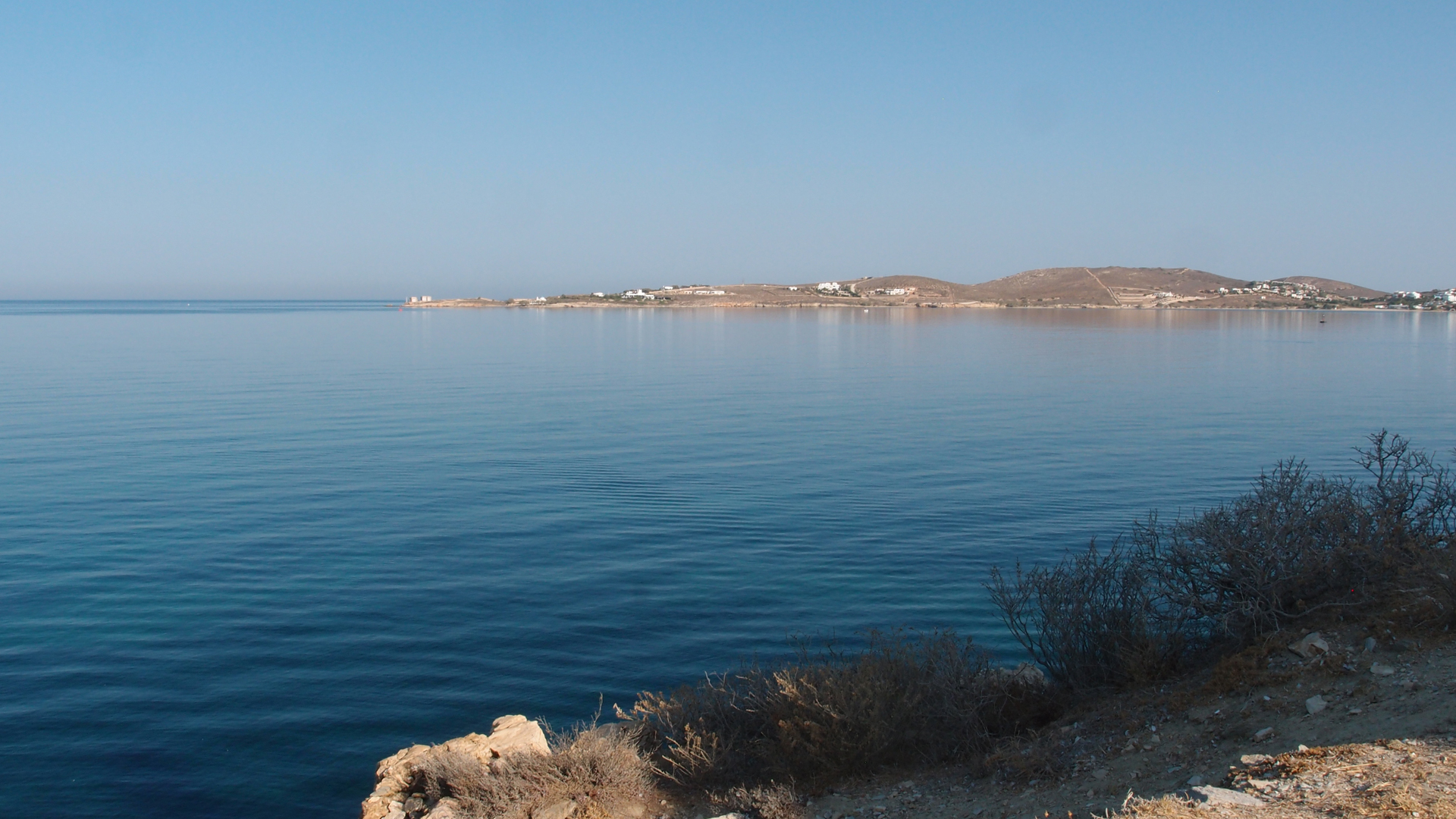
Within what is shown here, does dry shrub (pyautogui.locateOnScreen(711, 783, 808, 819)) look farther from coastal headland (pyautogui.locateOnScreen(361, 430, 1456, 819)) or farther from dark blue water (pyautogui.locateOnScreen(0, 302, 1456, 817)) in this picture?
dark blue water (pyautogui.locateOnScreen(0, 302, 1456, 817))

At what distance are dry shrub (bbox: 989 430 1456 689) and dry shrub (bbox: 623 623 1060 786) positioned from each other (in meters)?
0.86

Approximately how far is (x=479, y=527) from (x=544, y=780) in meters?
10.7

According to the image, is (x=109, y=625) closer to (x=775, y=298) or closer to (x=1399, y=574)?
(x=1399, y=574)

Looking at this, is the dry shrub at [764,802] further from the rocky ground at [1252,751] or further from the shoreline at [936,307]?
the shoreline at [936,307]

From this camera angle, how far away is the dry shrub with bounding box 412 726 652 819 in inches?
319

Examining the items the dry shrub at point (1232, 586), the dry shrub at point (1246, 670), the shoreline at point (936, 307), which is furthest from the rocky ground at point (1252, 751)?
the shoreline at point (936, 307)

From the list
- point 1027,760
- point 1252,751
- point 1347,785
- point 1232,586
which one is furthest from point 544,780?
point 1232,586

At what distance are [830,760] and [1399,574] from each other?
580 cm

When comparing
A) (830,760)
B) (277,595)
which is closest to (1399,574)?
(830,760)

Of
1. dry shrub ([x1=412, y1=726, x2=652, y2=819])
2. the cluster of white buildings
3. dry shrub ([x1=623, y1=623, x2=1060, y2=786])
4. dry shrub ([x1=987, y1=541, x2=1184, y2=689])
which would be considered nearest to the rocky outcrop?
dry shrub ([x1=412, y1=726, x2=652, y2=819])

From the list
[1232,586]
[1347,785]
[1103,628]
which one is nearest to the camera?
[1347,785]

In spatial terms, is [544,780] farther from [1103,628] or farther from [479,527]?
[479,527]

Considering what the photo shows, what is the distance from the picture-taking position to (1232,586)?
9992mm

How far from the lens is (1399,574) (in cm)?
916
